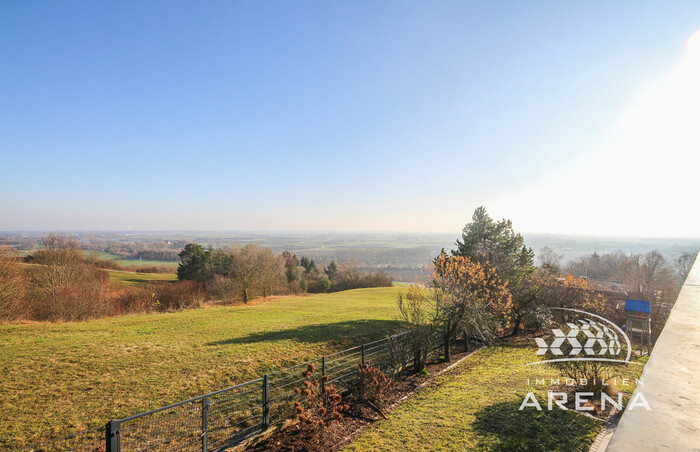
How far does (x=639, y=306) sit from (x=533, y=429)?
480 inches

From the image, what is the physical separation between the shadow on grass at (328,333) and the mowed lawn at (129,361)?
0.13 feet

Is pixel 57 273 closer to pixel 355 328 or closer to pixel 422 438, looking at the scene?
pixel 355 328

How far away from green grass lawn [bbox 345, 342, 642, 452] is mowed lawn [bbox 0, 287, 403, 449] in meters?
4.18

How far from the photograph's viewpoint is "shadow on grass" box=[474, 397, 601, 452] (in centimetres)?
523

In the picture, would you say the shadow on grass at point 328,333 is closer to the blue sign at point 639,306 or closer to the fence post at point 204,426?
the fence post at point 204,426

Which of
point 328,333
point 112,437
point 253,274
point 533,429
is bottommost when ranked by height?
point 328,333

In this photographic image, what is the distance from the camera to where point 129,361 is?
880cm

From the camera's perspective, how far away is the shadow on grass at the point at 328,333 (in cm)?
1179

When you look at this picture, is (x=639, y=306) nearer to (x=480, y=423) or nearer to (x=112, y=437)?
(x=480, y=423)

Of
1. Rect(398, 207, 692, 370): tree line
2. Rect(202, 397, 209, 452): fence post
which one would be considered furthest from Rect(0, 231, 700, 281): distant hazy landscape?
Rect(202, 397, 209, 452): fence post

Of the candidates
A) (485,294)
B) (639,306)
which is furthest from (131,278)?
(639,306)

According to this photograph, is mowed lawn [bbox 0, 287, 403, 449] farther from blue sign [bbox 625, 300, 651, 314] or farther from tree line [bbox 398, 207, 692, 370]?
blue sign [bbox 625, 300, 651, 314]

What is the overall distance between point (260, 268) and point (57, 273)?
46.6 feet

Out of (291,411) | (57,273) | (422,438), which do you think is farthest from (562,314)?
(57,273)
